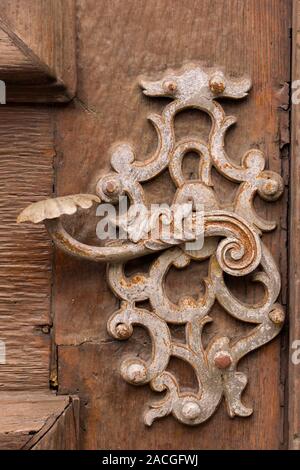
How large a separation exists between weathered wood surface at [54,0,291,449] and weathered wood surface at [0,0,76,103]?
2cm

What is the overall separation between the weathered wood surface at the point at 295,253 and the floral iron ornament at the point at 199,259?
0.06ft

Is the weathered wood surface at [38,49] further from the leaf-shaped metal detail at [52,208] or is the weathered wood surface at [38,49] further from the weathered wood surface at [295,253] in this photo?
the weathered wood surface at [295,253]

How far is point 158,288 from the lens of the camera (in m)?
0.89

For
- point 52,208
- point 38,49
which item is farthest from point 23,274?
point 38,49

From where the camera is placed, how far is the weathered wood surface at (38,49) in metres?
0.85

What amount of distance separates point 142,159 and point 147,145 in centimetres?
2

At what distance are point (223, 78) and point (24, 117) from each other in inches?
8.9

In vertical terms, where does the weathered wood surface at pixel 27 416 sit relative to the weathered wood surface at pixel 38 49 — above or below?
below

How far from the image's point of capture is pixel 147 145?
0.91 metres

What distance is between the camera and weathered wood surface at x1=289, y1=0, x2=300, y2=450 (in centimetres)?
88

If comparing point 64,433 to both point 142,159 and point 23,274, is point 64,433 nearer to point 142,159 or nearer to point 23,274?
point 23,274

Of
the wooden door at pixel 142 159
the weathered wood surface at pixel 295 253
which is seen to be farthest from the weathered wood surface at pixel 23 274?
the weathered wood surface at pixel 295 253
